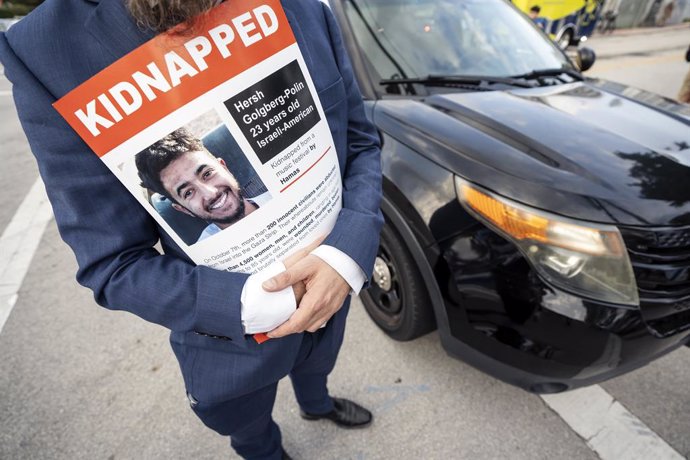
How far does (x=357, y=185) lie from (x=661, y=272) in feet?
3.76

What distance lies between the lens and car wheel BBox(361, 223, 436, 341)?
5.85 feet

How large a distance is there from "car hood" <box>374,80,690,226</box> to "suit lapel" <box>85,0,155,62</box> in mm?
1189

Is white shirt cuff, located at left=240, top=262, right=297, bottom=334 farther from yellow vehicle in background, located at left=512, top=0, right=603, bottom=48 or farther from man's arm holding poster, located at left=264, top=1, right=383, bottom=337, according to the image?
yellow vehicle in background, located at left=512, top=0, right=603, bottom=48

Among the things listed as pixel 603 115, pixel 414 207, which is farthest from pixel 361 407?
pixel 603 115

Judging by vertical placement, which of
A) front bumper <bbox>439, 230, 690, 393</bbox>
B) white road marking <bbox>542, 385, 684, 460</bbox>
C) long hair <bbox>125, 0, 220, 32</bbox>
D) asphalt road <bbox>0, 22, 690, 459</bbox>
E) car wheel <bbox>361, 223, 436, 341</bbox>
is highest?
long hair <bbox>125, 0, 220, 32</bbox>

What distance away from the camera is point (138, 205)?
0.75 metres

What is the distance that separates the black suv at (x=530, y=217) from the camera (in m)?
1.26

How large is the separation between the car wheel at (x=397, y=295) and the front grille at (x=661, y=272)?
0.84 m

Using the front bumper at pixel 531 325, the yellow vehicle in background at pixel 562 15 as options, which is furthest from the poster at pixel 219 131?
the yellow vehicle in background at pixel 562 15

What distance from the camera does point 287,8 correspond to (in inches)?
33.1

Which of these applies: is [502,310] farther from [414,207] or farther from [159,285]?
[159,285]

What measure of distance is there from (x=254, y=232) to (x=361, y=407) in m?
1.36

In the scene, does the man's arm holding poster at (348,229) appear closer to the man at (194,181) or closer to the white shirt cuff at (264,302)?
the white shirt cuff at (264,302)

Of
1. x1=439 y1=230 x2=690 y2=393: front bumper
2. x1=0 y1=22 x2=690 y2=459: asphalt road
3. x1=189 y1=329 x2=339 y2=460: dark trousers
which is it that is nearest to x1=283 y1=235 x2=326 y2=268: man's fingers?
x1=189 y1=329 x2=339 y2=460: dark trousers
